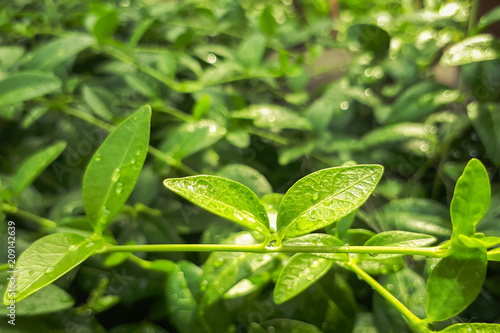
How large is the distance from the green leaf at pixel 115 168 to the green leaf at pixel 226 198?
59 mm

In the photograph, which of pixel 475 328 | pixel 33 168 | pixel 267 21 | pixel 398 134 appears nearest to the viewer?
pixel 475 328

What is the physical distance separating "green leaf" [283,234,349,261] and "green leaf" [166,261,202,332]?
0.11 metres

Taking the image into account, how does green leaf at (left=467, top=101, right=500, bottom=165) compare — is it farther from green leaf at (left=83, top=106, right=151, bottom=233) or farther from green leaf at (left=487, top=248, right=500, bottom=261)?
green leaf at (left=83, top=106, right=151, bottom=233)

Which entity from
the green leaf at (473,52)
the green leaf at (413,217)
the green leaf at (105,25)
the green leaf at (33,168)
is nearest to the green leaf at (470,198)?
the green leaf at (413,217)

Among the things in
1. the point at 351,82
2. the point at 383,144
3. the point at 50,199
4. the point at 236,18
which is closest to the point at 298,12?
the point at 236,18

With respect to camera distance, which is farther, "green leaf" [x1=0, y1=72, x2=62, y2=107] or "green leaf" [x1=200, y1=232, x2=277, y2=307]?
"green leaf" [x1=0, y1=72, x2=62, y2=107]

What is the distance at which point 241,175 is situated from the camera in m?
0.37

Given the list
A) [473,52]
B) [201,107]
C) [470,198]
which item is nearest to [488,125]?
[473,52]

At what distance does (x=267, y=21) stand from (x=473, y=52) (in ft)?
0.97

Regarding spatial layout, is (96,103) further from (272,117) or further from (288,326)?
(288,326)

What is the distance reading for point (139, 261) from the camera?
364 millimetres

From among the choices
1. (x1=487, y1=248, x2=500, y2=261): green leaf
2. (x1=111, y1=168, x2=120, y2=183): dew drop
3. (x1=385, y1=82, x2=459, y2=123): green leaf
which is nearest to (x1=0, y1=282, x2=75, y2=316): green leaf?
(x1=111, y1=168, x2=120, y2=183): dew drop

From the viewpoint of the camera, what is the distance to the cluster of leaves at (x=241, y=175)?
262mm

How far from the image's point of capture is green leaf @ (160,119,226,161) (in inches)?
16.3
